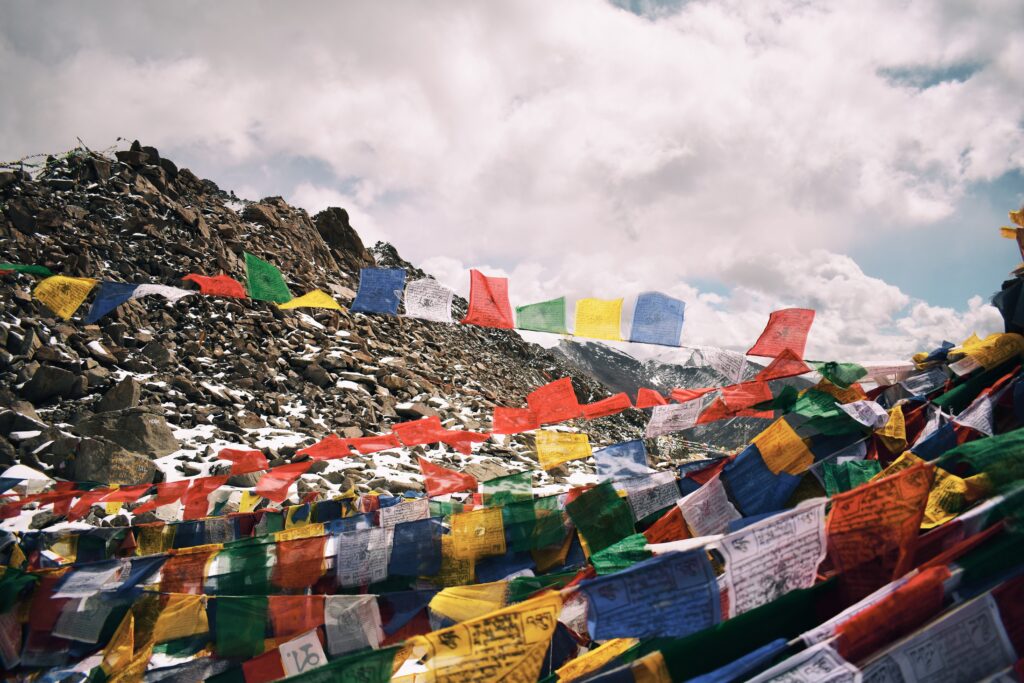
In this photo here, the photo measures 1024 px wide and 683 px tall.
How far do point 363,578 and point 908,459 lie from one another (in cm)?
435

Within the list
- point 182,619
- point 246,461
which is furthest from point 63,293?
point 182,619

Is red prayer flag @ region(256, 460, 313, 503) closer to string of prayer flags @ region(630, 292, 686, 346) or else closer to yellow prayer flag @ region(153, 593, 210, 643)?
yellow prayer flag @ region(153, 593, 210, 643)

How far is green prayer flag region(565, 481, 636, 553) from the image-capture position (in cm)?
498

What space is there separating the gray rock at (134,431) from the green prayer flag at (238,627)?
34.2ft

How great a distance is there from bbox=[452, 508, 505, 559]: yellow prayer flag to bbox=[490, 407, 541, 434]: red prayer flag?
10.2 feet

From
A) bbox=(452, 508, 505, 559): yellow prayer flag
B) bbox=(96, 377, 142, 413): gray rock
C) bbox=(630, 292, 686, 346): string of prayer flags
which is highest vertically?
bbox=(96, 377, 142, 413): gray rock

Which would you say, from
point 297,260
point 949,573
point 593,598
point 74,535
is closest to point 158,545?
point 74,535

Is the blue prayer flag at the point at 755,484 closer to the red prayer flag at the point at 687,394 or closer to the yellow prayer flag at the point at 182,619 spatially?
the red prayer flag at the point at 687,394

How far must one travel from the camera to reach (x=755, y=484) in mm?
4520

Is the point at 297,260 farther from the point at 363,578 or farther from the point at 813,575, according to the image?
the point at 813,575

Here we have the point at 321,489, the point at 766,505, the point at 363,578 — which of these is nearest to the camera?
the point at 766,505

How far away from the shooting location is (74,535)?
21.5ft

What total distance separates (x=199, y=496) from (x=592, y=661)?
327 inches

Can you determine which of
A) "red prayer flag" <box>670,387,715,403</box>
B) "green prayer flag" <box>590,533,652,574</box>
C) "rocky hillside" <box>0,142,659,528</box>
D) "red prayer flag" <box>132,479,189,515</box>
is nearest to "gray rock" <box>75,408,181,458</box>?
"rocky hillside" <box>0,142,659,528</box>
